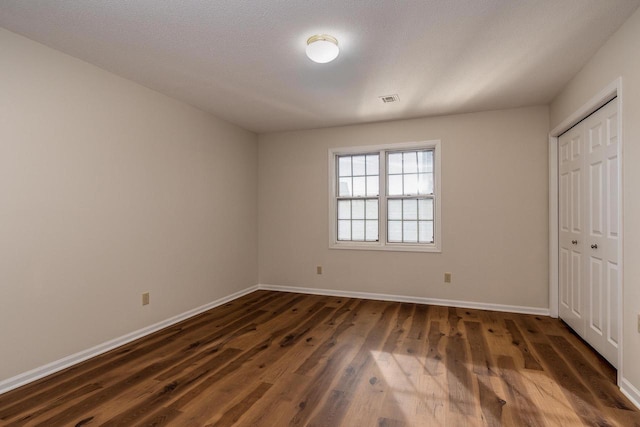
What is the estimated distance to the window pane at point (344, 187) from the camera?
4.90 m

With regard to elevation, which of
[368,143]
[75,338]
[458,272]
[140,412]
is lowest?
[140,412]

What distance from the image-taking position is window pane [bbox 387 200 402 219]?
4.61 metres

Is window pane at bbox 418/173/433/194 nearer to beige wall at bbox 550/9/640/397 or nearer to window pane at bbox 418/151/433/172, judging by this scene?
window pane at bbox 418/151/433/172

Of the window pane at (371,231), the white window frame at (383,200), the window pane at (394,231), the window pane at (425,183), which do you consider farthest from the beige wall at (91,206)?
the window pane at (425,183)

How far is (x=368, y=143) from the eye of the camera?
465 cm

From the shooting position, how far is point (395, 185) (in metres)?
4.64

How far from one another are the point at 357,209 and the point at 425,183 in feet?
3.27

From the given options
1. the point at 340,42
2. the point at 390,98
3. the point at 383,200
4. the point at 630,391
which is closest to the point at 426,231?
the point at 383,200

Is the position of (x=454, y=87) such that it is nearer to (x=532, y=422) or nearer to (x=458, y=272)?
(x=458, y=272)

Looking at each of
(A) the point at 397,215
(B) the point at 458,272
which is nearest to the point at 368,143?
(A) the point at 397,215

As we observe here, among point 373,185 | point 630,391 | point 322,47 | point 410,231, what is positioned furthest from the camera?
point 373,185

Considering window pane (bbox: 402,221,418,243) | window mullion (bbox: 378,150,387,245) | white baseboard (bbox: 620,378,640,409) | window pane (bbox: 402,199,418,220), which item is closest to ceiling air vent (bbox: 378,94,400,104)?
window mullion (bbox: 378,150,387,245)

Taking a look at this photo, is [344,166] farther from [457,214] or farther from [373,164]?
[457,214]

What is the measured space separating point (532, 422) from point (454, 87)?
2.81 m
